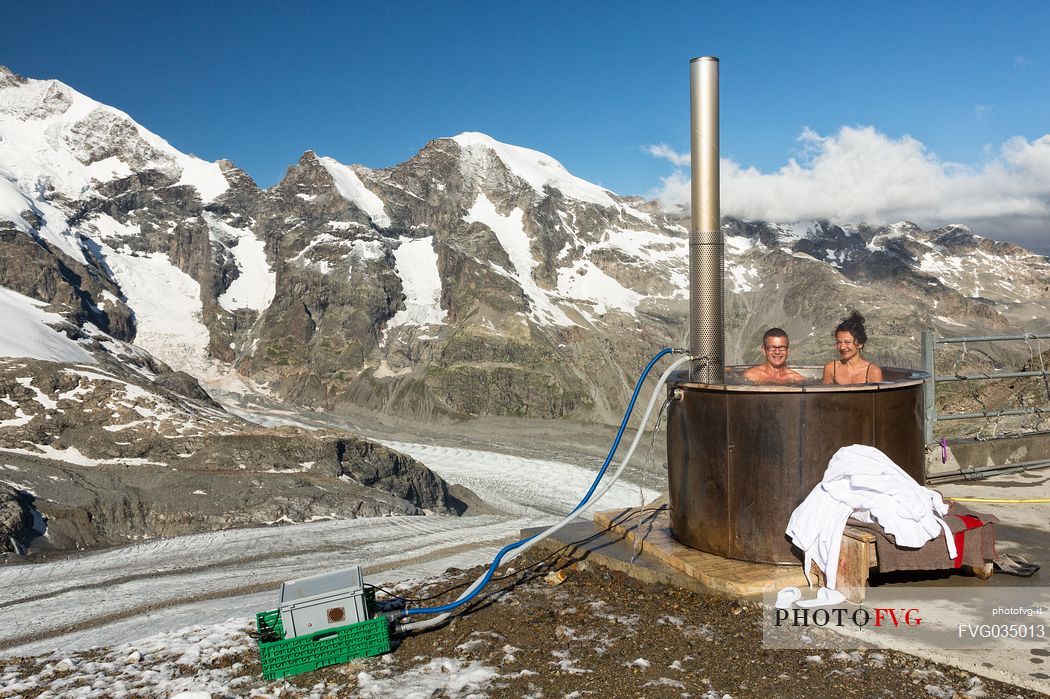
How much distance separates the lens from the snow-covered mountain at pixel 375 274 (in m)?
99.2

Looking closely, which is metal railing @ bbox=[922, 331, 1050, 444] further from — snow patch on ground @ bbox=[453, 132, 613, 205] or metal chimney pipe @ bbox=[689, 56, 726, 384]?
snow patch on ground @ bbox=[453, 132, 613, 205]

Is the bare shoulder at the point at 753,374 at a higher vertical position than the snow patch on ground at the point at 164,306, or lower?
lower

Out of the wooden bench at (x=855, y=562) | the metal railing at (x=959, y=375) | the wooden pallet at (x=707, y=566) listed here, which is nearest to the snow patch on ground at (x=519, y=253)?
the metal railing at (x=959, y=375)

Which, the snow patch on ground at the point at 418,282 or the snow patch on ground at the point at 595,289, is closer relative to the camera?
the snow patch on ground at the point at 418,282

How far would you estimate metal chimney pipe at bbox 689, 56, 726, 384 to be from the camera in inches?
252

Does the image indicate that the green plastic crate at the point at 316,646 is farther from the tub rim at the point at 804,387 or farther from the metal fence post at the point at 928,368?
the metal fence post at the point at 928,368

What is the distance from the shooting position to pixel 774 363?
270 inches

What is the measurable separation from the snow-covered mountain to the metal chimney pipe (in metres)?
85.7

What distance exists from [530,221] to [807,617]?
154 m

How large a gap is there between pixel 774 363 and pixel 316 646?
4.47 m

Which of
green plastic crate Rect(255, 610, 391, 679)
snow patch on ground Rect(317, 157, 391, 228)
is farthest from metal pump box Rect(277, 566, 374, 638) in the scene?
snow patch on ground Rect(317, 157, 391, 228)

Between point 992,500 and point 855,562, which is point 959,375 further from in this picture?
point 855,562

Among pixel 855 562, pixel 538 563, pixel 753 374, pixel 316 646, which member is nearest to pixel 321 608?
pixel 316 646

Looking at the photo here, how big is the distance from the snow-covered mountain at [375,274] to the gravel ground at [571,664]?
86.0m
